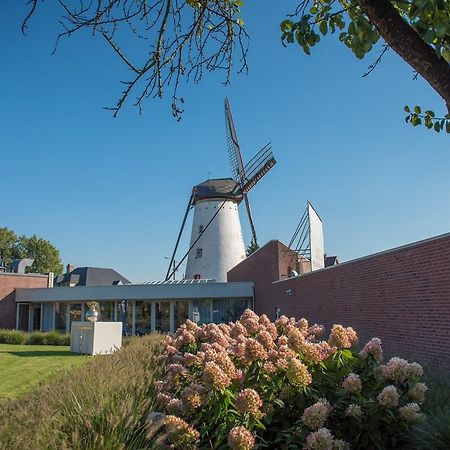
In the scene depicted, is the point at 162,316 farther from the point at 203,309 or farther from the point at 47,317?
the point at 47,317

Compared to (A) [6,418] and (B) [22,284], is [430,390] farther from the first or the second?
(B) [22,284]

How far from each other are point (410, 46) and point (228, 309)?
108 feet

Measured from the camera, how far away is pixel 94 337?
841 inches

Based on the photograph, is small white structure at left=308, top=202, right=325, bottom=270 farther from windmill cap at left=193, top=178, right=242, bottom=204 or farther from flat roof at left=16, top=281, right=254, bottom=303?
windmill cap at left=193, top=178, right=242, bottom=204

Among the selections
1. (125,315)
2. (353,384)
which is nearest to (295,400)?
(353,384)

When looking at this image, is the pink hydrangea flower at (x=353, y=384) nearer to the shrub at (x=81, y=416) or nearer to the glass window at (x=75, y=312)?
the shrub at (x=81, y=416)

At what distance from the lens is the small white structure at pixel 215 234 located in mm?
40875

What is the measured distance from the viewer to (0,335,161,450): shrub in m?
3.45

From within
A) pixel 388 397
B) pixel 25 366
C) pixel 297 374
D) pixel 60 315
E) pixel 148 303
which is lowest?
pixel 25 366

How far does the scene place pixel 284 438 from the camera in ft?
13.0

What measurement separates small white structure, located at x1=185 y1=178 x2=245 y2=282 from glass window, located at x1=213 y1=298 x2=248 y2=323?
574cm

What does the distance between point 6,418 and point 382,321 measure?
11.3m

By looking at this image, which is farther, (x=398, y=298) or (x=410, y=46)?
(x=398, y=298)

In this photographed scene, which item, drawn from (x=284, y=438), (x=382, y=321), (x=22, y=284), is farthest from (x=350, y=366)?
(x=22, y=284)
